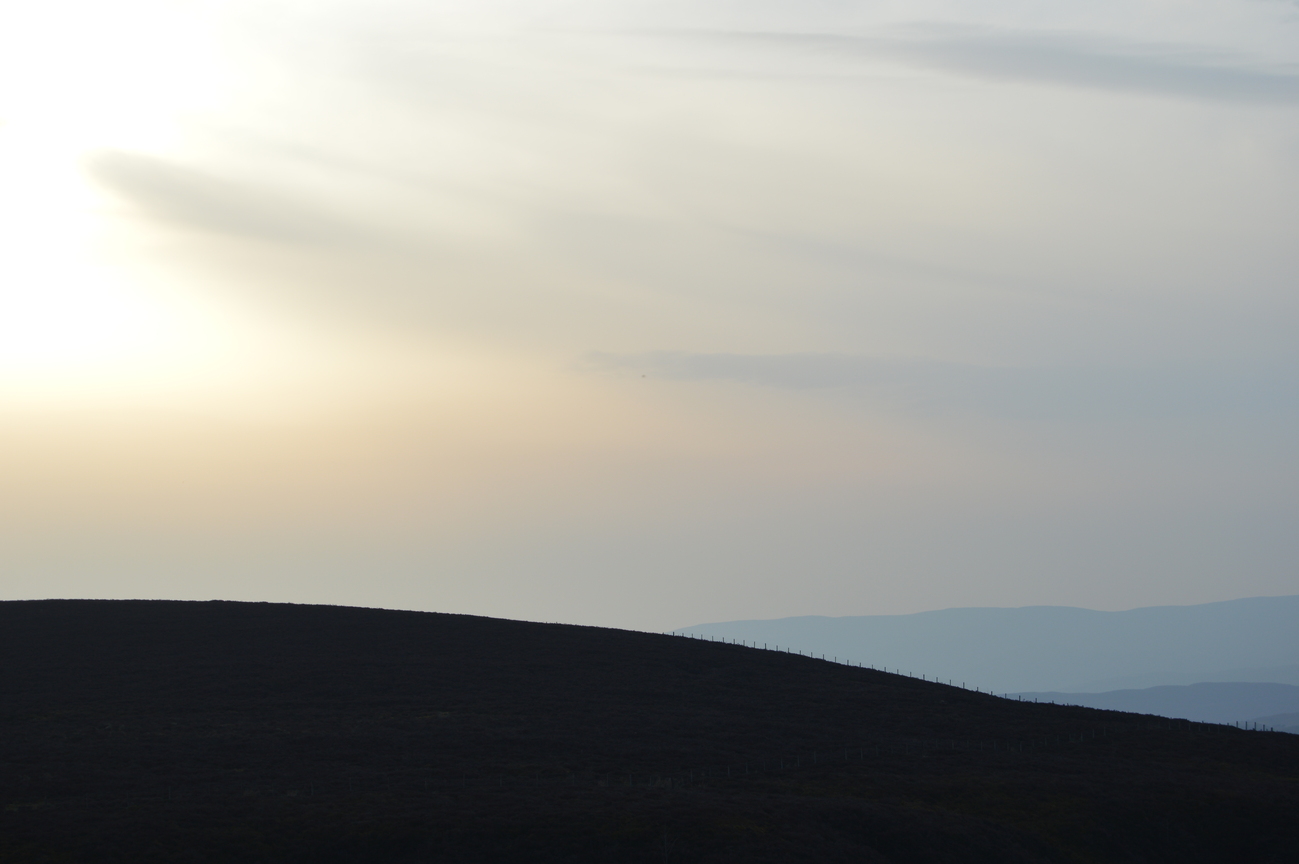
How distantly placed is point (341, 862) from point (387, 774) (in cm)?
1186

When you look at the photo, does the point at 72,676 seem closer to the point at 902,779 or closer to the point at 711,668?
the point at 711,668

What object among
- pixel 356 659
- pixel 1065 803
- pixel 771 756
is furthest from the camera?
pixel 356 659

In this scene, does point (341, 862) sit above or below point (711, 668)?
below

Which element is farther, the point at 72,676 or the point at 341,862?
the point at 72,676

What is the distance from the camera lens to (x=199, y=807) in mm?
46000

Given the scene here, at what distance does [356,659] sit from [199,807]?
36843 mm

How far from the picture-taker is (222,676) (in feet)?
249

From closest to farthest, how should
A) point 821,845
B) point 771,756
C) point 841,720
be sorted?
point 821,845
point 771,756
point 841,720

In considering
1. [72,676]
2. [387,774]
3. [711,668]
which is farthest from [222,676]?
[711,668]

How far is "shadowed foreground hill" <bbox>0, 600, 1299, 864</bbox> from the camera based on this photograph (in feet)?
145

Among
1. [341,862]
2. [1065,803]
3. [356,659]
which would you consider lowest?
[341,862]

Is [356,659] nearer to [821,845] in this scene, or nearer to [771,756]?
[771,756]

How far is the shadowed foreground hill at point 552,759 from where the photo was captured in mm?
44344

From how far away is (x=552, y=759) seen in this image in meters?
58.2
